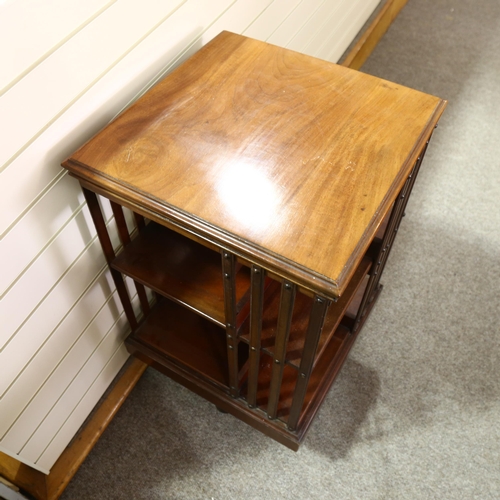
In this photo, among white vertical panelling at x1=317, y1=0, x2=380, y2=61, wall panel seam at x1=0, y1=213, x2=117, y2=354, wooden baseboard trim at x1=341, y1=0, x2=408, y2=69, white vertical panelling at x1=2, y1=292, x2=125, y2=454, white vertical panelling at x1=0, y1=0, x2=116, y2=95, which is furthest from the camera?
wooden baseboard trim at x1=341, y1=0, x2=408, y2=69

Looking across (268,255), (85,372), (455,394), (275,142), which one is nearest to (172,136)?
(275,142)

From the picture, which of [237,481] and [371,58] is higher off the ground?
[371,58]

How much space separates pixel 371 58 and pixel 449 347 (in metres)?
1.48

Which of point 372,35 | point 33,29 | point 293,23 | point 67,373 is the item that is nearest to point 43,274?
point 67,373

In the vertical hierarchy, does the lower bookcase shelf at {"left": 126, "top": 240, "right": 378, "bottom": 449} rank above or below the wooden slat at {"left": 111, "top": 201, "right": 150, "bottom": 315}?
below

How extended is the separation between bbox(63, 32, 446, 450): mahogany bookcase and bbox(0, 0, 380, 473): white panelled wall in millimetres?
51

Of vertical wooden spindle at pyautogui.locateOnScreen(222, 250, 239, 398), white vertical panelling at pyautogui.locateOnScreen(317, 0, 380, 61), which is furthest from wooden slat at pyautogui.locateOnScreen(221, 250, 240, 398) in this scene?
white vertical panelling at pyautogui.locateOnScreen(317, 0, 380, 61)

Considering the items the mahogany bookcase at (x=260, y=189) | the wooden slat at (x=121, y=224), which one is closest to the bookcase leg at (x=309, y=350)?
the mahogany bookcase at (x=260, y=189)

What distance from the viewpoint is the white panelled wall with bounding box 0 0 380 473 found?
706 millimetres

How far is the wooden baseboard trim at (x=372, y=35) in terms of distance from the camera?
2.14 m

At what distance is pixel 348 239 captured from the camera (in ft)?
2.26

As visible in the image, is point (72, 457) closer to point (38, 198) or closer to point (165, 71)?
point (38, 198)

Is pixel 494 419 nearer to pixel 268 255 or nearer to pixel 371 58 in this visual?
pixel 268 255

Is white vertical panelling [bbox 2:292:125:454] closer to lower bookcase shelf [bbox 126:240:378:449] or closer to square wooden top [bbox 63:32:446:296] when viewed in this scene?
lower bookcase shelf [bbox 126:240:378:449]
